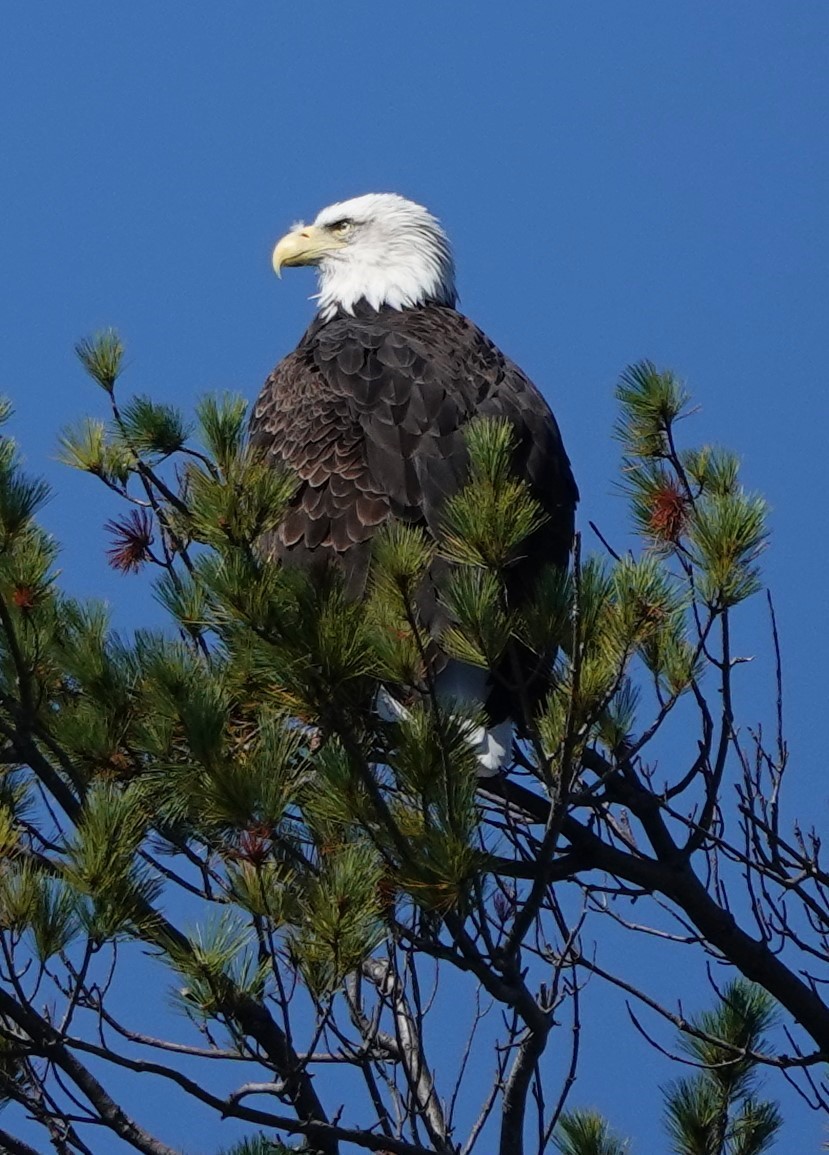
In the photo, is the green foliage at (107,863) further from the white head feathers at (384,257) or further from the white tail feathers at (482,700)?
the white head feathers at (384,257)

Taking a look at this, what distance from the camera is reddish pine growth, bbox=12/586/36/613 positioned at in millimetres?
3760

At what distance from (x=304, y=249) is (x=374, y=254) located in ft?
0.85

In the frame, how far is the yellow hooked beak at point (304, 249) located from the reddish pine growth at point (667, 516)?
2.73 metres

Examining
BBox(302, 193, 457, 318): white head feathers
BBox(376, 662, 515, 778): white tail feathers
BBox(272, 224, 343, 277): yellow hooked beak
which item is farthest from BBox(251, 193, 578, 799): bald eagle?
BBox(272, 224, 343, 277): yellow hooked beak

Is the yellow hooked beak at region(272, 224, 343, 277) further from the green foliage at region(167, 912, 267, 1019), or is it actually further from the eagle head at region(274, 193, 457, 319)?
the green foliage at region(167, 912, 267, 1019)

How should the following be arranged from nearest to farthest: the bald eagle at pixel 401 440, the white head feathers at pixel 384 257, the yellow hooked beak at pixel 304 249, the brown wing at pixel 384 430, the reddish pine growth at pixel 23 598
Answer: the reddish pine growth at pixel 23 598, the bald eagle at pixel 401 440, the brown wing at pixel 384 430, the white head feathers at pixel 384 257, the yellow hooked beak at pixel 304 249

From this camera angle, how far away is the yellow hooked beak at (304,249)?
6.51 metres

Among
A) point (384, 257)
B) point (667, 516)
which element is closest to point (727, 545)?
point (667, 516)

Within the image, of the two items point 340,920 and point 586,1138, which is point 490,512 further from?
point 586,1138

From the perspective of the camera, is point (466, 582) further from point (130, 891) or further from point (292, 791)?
point (130, 891)

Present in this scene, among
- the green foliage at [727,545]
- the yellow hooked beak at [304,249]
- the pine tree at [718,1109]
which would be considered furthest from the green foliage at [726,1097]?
the yellow hooked beak at [304,249]

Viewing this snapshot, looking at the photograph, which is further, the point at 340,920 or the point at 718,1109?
the point at 718,1109

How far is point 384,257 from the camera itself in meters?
6.45

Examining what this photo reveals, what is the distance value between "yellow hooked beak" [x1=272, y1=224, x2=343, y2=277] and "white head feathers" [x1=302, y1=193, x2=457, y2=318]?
0.02m
